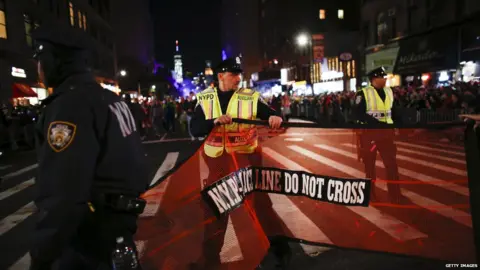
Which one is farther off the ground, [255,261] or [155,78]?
[155,78]

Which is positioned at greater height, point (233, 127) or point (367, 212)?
point (233, 127)

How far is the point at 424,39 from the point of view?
25.2 meters

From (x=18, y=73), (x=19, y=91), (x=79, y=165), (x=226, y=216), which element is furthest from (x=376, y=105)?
(x=18, y=73)

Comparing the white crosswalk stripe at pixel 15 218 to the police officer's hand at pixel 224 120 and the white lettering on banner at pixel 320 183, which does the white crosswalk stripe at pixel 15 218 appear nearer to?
the police officer's hand at pixel 224 120

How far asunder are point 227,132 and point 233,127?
77mm

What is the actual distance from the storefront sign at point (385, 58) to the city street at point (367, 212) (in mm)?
27750

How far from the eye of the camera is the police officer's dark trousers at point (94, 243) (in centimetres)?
204

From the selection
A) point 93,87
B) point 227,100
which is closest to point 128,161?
point 93,87

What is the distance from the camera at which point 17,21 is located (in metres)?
27.2

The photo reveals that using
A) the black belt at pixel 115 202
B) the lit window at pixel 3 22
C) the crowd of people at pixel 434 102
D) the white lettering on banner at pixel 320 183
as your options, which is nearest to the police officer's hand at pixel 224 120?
the white lettering on banner at pixel 320 183

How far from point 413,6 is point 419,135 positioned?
26.7 meters

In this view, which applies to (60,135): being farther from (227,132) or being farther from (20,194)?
(20,194)

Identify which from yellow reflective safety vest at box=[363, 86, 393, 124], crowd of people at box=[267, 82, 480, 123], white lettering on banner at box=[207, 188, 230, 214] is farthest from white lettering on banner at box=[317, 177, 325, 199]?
crowd of people at box=[267, 82, 480, 123]

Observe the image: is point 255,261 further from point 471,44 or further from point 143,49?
point 143,49
